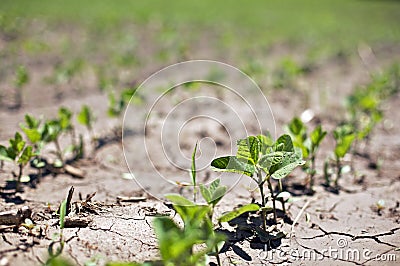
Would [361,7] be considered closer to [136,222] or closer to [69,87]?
[69,87]

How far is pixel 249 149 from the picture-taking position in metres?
2.22

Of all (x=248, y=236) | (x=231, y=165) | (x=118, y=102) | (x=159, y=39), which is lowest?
(x=248, y=236)

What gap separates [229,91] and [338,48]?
12.1ft

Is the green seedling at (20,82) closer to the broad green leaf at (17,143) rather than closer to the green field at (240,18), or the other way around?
the broad green leaf at (17,143)

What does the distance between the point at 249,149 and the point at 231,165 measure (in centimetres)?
13

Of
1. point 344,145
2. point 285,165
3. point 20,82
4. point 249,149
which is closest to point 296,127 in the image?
point 344,145

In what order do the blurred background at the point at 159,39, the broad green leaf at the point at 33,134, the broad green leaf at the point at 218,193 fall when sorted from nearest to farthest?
the broad green leaf at the point at 218,193 < the broad green leaf at the point at 33,134 < the blurred background at the point at 159,39

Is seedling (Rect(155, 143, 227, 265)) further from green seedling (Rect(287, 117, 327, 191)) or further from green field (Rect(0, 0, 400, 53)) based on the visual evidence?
green field (Rect(0, 0, 400, 53))

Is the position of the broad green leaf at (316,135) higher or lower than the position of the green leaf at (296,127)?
lower

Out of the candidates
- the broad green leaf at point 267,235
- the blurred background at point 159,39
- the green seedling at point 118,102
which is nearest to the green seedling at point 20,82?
the blurred background at point 159,39

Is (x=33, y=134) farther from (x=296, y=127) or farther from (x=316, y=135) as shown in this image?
(x=316, y=135)

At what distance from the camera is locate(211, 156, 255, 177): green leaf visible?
7.18 ft

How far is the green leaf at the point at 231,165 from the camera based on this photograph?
2189mm

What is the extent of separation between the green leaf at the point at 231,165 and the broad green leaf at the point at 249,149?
1.4 inches
